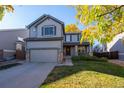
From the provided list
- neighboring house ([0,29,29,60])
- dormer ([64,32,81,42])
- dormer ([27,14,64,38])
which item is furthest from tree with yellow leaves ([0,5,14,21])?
dormer ([64,32,81,42])

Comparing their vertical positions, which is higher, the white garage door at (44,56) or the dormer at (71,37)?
the dormer at (71,37)

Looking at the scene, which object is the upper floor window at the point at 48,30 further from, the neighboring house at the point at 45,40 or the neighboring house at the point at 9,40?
the neighboring house at the point at 9,40

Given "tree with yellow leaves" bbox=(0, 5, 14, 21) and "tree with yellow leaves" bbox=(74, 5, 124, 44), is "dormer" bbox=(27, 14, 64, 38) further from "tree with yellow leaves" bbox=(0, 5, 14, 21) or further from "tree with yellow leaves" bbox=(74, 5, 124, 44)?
"tree with yellow leaves" bbox=(74, 5, 124, 44)

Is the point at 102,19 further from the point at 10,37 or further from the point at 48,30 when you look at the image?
the point at 10,37

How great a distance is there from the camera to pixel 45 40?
19203 millimetres

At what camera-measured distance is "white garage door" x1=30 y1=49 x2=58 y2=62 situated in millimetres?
A: 18531

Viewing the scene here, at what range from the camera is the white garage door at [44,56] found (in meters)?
18.5

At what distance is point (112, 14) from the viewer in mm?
9695

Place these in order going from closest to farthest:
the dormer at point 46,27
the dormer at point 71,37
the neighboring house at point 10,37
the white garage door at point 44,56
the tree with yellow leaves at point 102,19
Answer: the tree with yellow leaves at point 102,19 < the white garage door at point 44,56 < the dormer at point 46,27 < the neighboring house at point 10,37 < the dormer at point 71,37

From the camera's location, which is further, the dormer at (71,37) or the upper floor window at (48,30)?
the dormer at (71,37)

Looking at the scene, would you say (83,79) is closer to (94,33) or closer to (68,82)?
(68,82)

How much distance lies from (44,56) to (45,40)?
55.2 inches

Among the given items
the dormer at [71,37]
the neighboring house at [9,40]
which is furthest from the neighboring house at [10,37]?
the dormer at [71,37]

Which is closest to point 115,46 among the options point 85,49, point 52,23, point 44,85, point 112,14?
point 85,49
